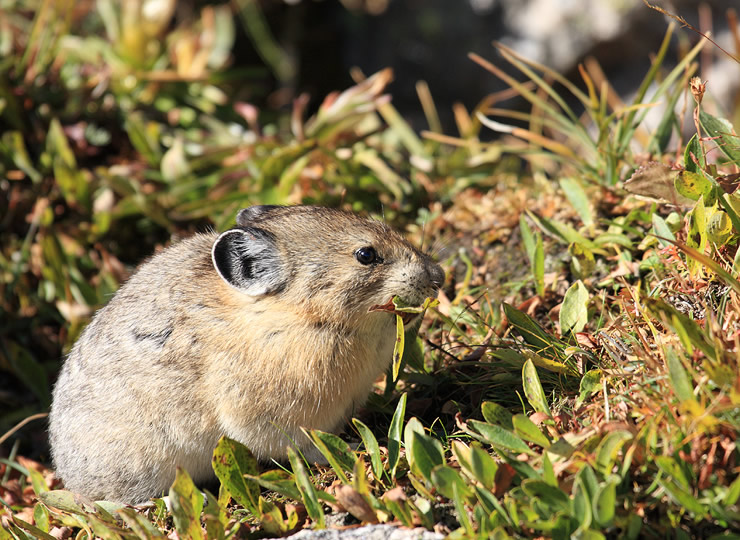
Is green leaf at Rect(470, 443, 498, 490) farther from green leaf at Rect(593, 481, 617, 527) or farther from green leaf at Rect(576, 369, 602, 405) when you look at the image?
green leaf at Rect(576, 369, 602, 405)

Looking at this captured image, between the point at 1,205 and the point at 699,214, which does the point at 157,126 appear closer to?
the point at 1,205

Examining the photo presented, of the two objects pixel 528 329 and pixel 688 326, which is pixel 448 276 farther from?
pixel 688 326

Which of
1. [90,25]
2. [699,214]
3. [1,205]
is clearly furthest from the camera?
[90,25]

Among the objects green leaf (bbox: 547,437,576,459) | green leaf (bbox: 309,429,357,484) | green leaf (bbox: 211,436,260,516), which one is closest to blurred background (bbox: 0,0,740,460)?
green leaf (bbox: 211,436,260,516)

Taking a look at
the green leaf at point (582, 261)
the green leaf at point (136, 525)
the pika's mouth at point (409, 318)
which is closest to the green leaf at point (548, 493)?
the pika's mouth at point (409, 318)

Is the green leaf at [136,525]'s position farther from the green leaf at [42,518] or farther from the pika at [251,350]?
the green leaf at [42,518]

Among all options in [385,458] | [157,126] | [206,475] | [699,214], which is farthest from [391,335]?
[157,126]
